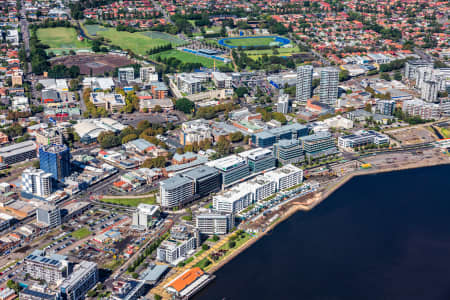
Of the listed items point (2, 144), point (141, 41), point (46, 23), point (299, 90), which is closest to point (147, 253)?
point (2, 144)

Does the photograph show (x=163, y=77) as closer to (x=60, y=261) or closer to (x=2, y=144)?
(x=2, y=144)

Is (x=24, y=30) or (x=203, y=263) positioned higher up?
(x=24, y=30)

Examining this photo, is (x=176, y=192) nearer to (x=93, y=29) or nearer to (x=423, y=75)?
(x=423, y=75)

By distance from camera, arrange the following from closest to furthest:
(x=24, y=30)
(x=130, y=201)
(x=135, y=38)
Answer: (x=130, y=201) → (x=135, y=38) → (x=24, y=30)

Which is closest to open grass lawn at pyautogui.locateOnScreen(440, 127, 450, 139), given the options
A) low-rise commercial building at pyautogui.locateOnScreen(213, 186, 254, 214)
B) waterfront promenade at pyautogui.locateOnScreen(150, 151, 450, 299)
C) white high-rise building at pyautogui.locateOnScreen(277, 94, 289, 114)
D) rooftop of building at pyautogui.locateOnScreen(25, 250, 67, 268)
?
waterfront promenade at pyautogui.locateOnScreen(150, 151, 450, 299)

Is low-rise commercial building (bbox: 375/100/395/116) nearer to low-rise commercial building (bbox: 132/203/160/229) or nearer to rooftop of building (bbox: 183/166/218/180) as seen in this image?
rooftop of building (bbox: 183/166/218/180)

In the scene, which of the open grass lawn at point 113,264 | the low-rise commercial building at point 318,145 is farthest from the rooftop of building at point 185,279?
the low-rise commercial building at point 318,145

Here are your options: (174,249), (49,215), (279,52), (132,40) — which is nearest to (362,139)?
(174,249)

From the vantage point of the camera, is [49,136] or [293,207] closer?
[293,207]
